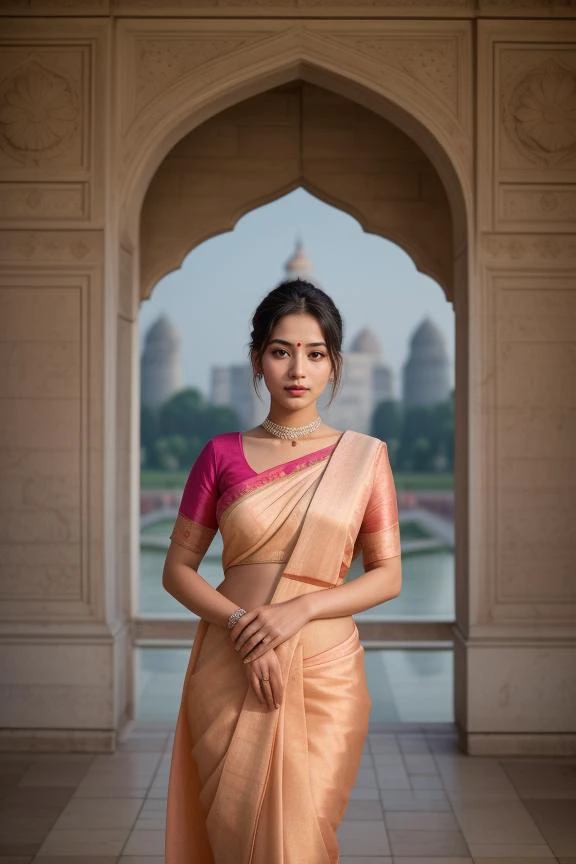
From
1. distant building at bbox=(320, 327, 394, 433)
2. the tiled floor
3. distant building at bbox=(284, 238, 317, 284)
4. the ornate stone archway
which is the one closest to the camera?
the tiled floor

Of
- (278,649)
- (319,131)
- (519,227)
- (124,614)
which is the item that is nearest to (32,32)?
(319,131)

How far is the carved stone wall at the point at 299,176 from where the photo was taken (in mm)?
5238

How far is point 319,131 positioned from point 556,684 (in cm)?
314

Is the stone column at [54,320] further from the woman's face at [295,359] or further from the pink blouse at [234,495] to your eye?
the woman's face at [295,359]

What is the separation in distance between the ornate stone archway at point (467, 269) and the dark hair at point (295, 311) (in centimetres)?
239

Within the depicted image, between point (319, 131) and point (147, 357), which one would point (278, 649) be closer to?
point (319, 131)

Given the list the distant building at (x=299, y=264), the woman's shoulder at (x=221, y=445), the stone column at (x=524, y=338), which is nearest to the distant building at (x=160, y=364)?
the distant building at (x=299, y=264)

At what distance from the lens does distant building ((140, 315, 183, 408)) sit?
117ft

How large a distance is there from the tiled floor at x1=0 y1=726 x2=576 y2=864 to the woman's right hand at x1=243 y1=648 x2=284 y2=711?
1614 millimetres

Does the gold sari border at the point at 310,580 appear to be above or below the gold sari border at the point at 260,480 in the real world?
below

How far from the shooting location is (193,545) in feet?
6.59

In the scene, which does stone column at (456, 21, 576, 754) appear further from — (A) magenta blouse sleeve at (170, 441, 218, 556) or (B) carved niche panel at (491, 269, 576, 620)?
(A) magenta blouse sleeve at (170, 441, 218, 556)

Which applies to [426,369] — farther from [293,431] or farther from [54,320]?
[293,431]

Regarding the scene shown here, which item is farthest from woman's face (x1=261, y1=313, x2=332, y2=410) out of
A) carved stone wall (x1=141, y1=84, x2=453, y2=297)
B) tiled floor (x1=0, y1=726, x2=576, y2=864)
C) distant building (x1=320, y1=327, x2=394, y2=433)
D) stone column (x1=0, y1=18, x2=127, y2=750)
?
distant building (x1=320, y1=327, x2=394, y2=433)
